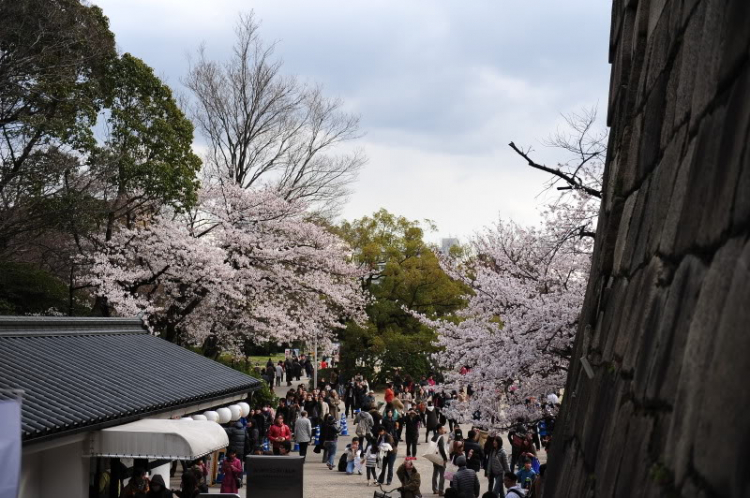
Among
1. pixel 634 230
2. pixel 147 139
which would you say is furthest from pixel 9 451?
pixel 147 139

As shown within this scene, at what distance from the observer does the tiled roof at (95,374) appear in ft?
35.1

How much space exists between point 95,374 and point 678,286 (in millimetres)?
12096

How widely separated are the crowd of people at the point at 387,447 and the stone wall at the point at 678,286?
17.3 ft

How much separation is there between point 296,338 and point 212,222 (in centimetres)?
494

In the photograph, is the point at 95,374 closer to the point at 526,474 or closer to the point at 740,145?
the point at 526,474

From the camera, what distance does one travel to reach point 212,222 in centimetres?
2959

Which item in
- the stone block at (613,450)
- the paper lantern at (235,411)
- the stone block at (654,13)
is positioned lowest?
the paper lantern at (235,411)

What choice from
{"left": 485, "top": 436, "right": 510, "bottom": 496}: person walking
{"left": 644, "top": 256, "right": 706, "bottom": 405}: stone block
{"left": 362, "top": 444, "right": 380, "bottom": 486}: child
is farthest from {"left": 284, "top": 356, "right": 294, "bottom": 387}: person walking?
{"left": 644, "top": 256, "right": 706, "bottom": 405}: stone block

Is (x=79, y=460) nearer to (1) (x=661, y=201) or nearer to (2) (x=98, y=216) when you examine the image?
(1) (x=661, y=201)

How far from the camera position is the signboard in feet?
46.2

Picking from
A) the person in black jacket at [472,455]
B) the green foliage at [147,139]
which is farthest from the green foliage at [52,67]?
the person in black jacket at [472,455]

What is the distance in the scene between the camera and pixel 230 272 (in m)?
26.5

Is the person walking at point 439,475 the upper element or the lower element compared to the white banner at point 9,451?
lower

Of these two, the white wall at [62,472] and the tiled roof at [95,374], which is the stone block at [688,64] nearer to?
the tiled roof at [95,374]
